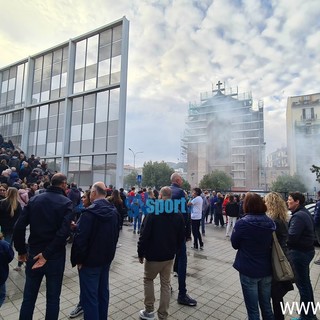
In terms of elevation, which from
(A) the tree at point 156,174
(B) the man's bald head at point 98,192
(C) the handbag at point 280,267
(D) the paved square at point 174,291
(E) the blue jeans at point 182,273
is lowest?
(D) the paved square at point 174,291

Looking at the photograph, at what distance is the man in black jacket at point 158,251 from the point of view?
306 centimetres

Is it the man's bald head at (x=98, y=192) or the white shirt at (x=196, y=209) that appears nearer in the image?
the man's bald head at (x=98, y=192)

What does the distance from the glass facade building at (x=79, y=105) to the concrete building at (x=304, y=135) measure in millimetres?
38884

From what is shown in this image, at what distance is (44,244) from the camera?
105 inches

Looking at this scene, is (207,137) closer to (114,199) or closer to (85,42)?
(85,42)

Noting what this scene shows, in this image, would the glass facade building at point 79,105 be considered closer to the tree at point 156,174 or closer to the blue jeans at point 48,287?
the blue jeans at point 48,287

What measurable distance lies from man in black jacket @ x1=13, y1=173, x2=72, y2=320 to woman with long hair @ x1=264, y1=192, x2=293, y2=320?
2536mm

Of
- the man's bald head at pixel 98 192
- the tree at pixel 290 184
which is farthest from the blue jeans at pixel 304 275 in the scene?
the tree at pixel 290 184

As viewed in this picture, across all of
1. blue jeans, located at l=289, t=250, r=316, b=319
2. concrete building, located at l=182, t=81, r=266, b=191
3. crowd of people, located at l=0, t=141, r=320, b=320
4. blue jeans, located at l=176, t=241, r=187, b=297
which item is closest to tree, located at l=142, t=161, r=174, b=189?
concrete building, located at l=182, t=81, r=266, b=191

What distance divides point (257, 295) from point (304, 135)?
56.4 m

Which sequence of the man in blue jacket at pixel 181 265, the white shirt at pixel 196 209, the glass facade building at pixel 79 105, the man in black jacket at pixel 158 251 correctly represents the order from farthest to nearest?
the glass facade building at pixel 79 105 < the white shirt at pixel 196 209 < the man in blue jacket at pixel 181 265 < the man in black jacket at pixel 158 251

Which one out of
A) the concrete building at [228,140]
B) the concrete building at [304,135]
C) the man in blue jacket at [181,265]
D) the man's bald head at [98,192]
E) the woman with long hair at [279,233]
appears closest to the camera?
the woman with long hair at [279,233]

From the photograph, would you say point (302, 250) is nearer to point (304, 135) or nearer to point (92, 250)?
point (92, 250)

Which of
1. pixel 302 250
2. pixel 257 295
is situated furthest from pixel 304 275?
pixel 257 295
